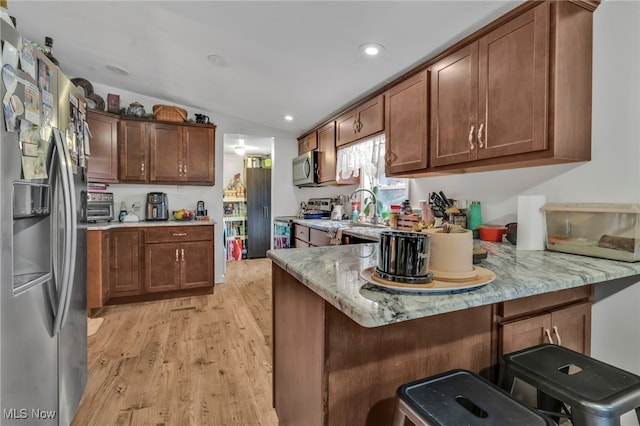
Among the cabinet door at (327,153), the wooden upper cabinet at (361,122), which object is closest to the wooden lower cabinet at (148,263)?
the cabinet door at (327,153)

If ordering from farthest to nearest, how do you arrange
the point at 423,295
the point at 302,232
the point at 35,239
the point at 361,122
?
the point at 302,232 → the point at 361,122 → the point at 35,239 → the point at 423,295

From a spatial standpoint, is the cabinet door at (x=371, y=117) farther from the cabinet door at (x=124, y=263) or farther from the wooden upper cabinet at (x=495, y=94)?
the cabinet door at (x=124, y=263)

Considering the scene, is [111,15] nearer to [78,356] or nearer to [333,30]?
[333,30]

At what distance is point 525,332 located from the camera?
48.0 inches

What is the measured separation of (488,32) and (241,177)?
214 inches

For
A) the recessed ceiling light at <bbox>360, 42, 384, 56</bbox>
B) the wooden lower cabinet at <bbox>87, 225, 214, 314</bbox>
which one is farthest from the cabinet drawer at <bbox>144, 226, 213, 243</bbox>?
A: the recessed ceiling light at <bbox>360, 42, 384, 56</bbox>

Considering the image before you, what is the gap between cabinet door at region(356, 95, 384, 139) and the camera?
107 inches

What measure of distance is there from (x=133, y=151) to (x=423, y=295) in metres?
3.88

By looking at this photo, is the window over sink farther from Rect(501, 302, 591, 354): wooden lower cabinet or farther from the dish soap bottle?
the dish soap bottle

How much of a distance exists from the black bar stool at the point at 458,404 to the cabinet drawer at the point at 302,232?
2.96 m

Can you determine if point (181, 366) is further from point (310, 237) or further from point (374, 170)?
point (374, 170)

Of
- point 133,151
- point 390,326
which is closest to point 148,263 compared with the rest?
point 133,151

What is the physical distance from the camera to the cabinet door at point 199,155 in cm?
382

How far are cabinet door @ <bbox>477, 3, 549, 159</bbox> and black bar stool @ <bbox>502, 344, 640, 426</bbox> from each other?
3.09ft
